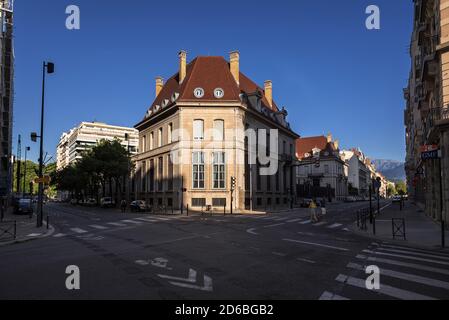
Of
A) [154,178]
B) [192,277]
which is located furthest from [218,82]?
[192,277]

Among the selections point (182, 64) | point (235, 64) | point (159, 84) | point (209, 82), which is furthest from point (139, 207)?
point (159, 84)

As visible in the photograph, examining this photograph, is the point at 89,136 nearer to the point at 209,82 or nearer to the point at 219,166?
the point at 209,82

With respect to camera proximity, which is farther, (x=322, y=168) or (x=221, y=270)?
(x=322, y=168)

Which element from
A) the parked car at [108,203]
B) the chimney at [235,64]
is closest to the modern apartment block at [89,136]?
the parked car at [108,203]

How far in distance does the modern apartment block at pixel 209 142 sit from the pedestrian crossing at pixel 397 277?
104 feet

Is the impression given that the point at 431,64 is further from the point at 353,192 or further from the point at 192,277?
the point at 353,192

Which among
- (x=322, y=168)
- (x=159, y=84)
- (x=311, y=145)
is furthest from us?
(x=311, y=145)

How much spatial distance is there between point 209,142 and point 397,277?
3999 centimetres

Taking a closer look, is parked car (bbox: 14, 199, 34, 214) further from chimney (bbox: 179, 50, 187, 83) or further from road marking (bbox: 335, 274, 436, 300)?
road marking (bbox: 335, 274, 436, 300)

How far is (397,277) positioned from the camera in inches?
335

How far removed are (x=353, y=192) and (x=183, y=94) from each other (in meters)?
91.3

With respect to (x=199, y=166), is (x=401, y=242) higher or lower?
lower

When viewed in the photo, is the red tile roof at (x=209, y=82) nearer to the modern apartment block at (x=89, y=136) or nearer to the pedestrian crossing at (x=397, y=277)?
the pedestrian crossing at (x=397, y=277)

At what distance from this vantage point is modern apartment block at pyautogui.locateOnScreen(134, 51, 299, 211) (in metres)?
47.1
